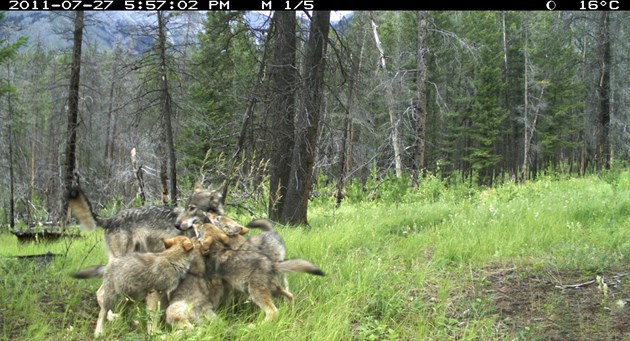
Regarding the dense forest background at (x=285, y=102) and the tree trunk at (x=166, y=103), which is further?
the tree trunk at (x=166, y=103)

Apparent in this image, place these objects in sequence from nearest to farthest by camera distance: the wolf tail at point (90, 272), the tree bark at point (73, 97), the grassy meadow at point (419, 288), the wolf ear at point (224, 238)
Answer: the grassy meadow at point (419, 288)
the wolf tail at point (90, 272)
the wolf ear at point (224, 238)
the tree bark at point (73, 97)

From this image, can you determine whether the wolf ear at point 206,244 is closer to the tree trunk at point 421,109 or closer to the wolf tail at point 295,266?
the wolf tail at point 295,266

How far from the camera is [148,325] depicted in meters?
3.41

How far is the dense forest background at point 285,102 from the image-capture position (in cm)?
895

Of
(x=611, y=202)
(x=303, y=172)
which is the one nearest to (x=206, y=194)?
(x=303, y=172)

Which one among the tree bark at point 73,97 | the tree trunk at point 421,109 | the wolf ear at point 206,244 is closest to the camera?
the wolf ear at point 206,244

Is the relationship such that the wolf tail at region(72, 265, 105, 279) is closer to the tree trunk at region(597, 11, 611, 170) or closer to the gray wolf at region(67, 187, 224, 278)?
the gray wolf at region(67, 187, 224, 278)

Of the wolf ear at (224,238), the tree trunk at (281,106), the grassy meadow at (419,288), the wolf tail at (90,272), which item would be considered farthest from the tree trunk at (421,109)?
the wolf tail at (90,272)

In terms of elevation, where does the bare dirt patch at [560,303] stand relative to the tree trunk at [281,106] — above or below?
below

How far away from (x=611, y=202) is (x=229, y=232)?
6896 mm

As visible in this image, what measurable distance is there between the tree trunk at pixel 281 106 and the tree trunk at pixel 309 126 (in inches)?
12.5

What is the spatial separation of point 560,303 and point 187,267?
3.45 meters

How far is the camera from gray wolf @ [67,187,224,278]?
16.3 ft

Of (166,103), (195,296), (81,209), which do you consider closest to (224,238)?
(195,296)
